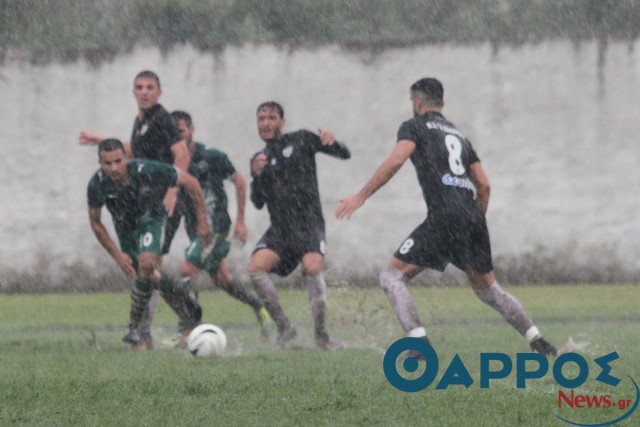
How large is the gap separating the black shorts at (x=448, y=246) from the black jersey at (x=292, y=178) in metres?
1.79

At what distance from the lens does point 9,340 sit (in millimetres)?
12602

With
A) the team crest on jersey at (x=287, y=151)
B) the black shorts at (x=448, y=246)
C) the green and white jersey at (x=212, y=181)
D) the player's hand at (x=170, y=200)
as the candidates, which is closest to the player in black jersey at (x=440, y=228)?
the black shorts at (x=448, y=246)

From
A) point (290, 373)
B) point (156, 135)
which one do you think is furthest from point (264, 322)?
point (290, 373)

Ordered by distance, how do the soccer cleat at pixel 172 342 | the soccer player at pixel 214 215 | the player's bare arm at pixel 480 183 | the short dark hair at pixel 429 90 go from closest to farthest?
1. the short dark hair at pixel 429 90
2. the player's bare arm at pixel 480 183
3. the soccer cleat at pixel 172 342
4. the soccer player at pixel 214 215

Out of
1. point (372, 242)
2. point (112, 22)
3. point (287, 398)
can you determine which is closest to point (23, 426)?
point (287, 398)

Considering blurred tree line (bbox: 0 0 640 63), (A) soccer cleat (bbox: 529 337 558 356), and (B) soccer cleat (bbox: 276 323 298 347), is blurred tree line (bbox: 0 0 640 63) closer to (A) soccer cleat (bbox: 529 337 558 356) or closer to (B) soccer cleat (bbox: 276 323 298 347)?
(B) soccer cleat (bbox: 276 323 298 347)

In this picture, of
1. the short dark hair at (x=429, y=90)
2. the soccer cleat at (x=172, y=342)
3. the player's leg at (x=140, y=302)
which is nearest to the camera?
the short dark hair at (x=429, y=90)

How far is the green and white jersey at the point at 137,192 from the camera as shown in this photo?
437 inches

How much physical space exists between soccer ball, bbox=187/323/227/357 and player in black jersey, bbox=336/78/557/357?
1.34 m

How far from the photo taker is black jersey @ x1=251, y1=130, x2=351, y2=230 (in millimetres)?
11859

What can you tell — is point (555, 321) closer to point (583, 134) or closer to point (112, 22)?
point (583, 134)

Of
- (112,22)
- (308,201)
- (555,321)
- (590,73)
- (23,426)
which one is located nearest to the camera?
(23,426)

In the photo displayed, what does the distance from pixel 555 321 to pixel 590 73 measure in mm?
5450

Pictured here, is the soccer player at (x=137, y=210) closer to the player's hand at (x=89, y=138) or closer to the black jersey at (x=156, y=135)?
the player's hand at (x=89, y=138)
